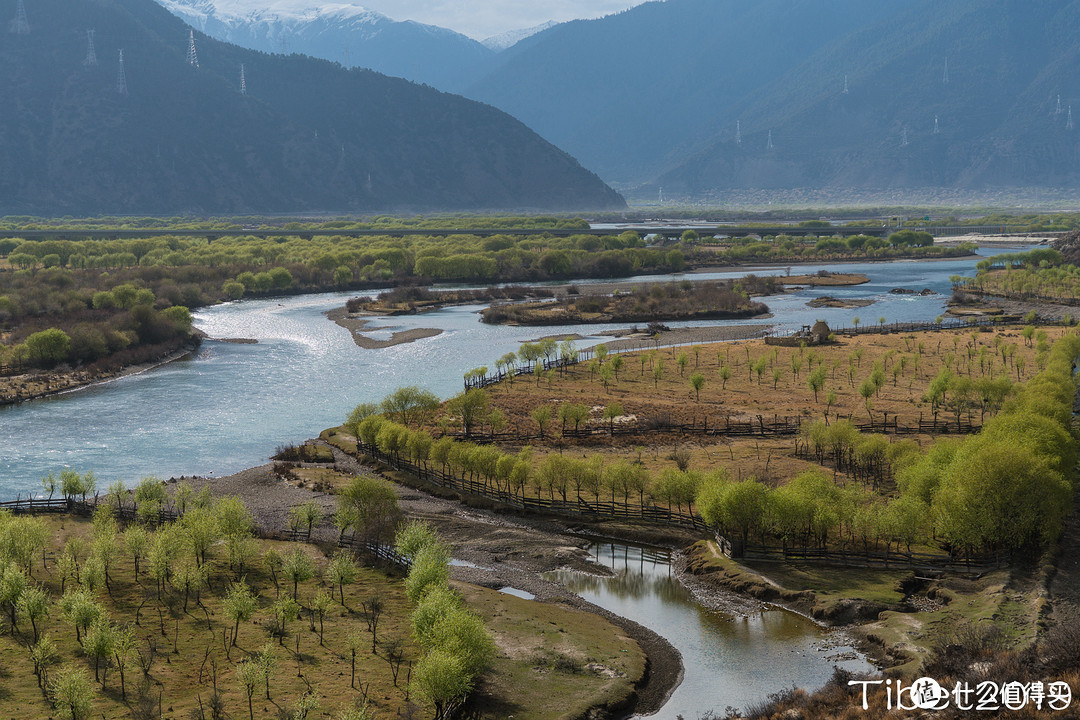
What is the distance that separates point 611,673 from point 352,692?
9.14m

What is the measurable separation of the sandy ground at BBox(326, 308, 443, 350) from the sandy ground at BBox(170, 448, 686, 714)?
170 feet

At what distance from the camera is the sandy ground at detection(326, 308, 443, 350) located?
365 feet

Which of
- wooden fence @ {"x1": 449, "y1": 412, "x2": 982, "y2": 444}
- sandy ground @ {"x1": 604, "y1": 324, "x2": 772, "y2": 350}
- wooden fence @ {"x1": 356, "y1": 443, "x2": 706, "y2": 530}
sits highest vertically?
sandy ground @ {"x1": 604, "y1": 324, "x2": 772, "y2": 350}

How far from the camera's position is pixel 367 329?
123 meters

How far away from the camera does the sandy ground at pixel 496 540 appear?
37125 millimetres

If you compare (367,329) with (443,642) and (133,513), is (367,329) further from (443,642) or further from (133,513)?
(443,642)

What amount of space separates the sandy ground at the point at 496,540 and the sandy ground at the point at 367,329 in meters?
51.8

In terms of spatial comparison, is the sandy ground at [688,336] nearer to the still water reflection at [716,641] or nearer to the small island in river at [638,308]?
the small island in river at [638,308]

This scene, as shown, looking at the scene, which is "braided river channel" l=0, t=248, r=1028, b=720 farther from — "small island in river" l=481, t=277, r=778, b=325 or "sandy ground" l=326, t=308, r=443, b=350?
"small island in river" l=481, t=277, r=778, b=325

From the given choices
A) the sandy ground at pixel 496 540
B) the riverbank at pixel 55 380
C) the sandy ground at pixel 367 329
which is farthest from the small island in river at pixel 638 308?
the sandy ground at pixel 496 540

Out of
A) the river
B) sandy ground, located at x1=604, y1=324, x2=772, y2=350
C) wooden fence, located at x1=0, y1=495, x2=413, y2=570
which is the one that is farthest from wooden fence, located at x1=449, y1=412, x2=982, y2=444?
sandy ground, located at x1=604, y1=324, x2=772, y2=350

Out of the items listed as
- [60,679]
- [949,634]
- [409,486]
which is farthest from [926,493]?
[60,679]

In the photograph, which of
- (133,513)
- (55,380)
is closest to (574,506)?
(133,513)

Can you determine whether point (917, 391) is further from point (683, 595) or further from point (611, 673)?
point (611, 673)
